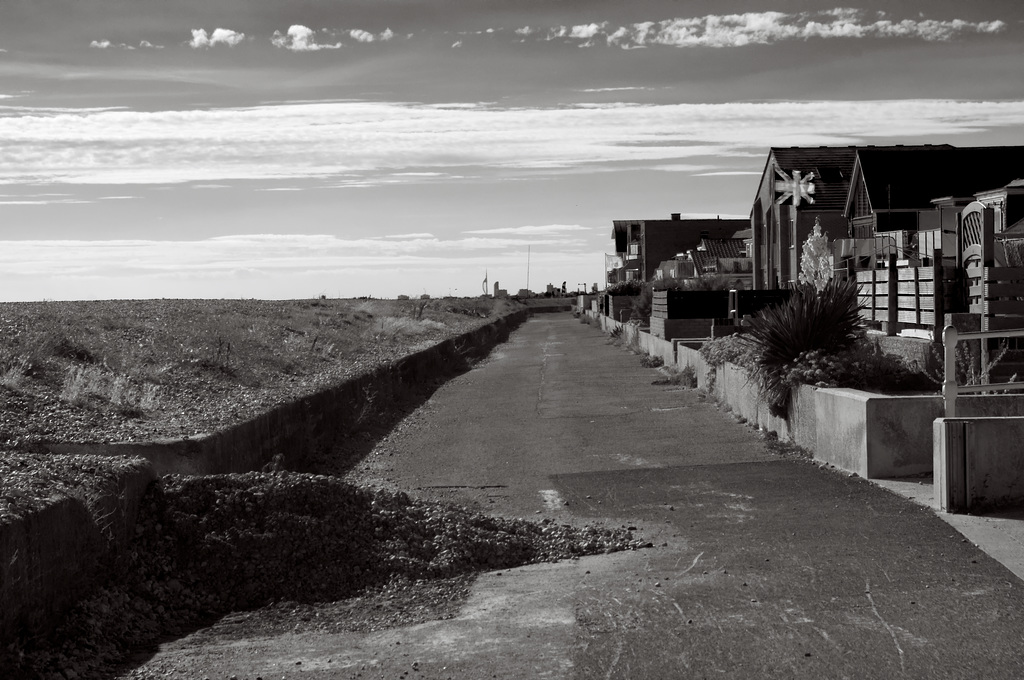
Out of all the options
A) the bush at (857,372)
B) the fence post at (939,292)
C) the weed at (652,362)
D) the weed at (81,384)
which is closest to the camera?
the bush at (857,372)

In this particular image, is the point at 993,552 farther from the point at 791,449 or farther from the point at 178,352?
the point at 178,352

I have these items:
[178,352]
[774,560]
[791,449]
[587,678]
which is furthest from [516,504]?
[178,352]

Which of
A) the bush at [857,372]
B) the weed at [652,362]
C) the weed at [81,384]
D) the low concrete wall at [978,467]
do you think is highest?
the bush at [857,372]

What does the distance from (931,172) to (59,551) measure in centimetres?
4475

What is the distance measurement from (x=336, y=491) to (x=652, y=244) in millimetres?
96647

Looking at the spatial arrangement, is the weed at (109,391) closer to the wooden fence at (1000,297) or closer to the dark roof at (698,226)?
the wooden fence at (1000,297)

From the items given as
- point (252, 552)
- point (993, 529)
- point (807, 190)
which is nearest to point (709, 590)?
point (993, 529)

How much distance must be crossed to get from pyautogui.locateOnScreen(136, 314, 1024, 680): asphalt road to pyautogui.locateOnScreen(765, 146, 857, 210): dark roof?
4067 cm

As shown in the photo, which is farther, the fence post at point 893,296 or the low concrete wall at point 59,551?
the fence post at point 893,296

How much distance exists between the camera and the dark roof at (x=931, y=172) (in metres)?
43.7

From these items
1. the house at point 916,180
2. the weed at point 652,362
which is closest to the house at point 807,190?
the house at point 916,180

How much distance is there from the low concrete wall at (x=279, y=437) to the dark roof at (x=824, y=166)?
3287 cm

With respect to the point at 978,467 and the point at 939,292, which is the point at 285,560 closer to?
the point at 978,467

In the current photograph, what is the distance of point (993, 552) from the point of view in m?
6.75
